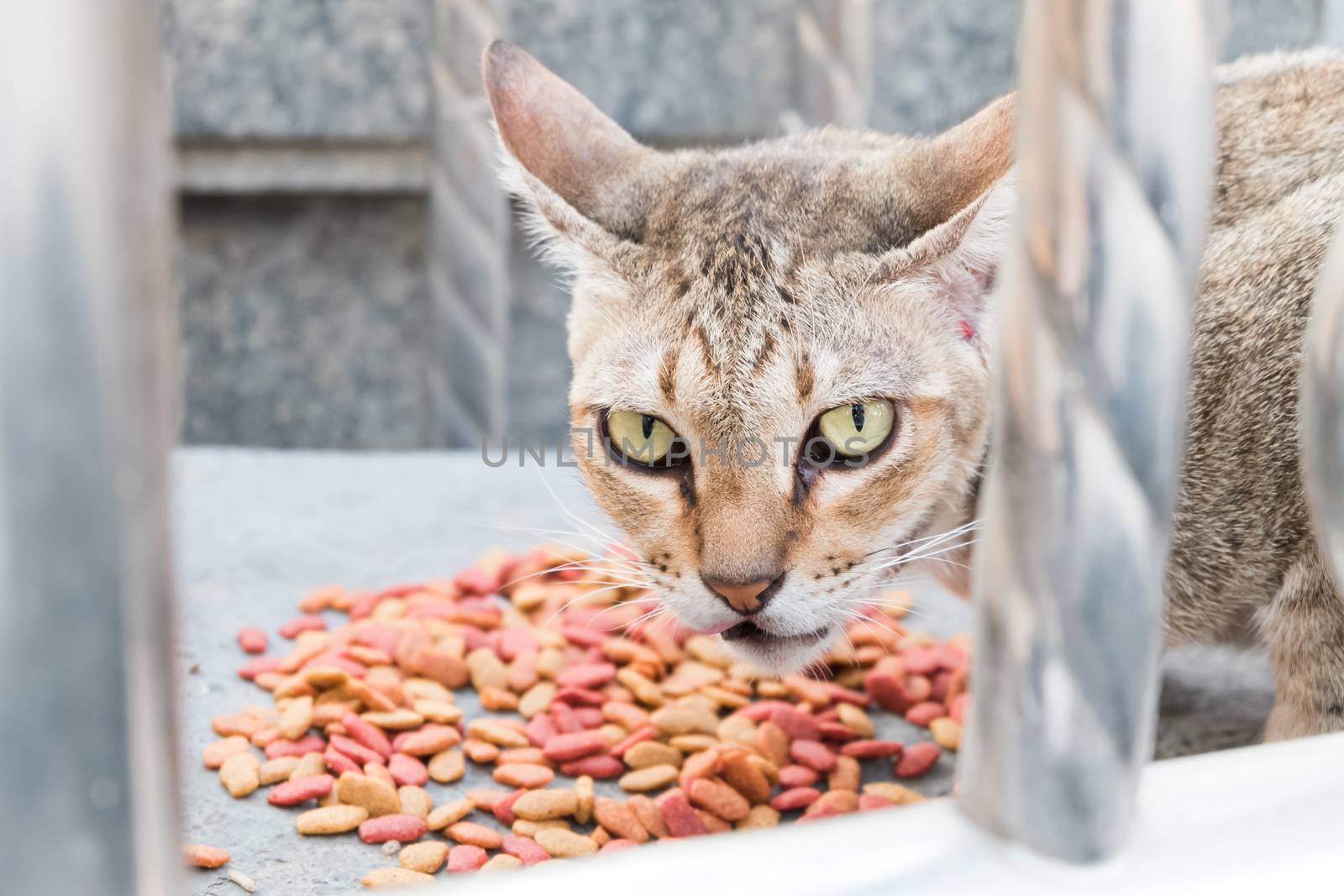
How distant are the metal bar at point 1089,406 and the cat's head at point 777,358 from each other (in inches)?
20.6

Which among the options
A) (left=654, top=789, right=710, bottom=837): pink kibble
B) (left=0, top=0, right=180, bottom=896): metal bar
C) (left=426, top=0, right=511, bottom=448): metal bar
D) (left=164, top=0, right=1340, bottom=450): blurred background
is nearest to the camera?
(left=0, top=0, right=180, bottom=896): metal bar

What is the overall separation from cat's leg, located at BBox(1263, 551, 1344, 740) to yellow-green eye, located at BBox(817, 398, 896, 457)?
37 cm

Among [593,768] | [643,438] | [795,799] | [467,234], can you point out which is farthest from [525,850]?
[467,234]

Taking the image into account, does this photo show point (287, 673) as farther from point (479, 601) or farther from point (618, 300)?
point (618, 300)

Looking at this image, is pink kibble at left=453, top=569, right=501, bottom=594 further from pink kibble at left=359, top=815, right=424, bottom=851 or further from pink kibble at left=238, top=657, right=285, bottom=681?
pink kibble at left=359, top=815, right=424, bottom=851

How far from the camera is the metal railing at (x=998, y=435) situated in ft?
0.80

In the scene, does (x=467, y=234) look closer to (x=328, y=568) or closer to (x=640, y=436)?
(x=328, y=568)

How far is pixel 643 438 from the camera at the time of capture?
960 millimetres

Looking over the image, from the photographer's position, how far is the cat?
2.90ft

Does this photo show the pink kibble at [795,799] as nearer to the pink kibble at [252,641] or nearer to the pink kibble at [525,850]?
the pink kibble at [525,850]

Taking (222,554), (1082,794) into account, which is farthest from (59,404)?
(222,554)

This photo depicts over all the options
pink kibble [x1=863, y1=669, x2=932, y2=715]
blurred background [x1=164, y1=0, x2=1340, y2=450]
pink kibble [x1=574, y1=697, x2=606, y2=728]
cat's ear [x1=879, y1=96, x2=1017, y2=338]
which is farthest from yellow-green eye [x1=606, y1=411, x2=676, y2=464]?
blurred background [x1=164, y1=0, x2=1340, y2=450]

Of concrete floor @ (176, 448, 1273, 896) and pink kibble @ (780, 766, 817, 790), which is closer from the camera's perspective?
concrete floor @ (176, 448, 1273, 896)

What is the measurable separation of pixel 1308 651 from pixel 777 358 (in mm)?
516
